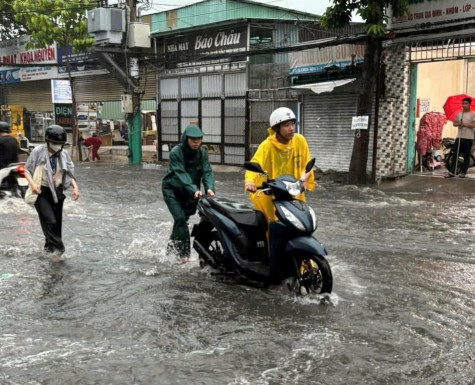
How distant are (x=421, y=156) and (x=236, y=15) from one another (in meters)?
10.6

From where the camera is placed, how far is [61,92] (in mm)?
21812

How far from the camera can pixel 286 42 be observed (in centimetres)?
1703

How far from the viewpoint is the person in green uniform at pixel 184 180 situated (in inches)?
236

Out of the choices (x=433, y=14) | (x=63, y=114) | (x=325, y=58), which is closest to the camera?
(x=433, y=14)

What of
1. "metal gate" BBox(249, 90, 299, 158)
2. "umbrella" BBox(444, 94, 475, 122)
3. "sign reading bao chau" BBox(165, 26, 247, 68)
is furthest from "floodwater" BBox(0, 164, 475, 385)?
"sign reading bao chau" BBox(165, 26, 247, 68)

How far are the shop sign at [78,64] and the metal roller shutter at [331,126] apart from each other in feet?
34.5

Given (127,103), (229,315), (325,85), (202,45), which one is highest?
(202,45)

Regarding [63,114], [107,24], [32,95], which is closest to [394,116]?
[107,24]

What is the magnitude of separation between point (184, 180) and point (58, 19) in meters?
18.1

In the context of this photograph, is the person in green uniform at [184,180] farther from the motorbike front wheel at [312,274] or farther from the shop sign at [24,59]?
the shop sign at [24,59]

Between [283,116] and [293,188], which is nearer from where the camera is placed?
[293,188]

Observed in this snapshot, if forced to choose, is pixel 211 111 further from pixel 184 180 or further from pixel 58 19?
pixel 184 180

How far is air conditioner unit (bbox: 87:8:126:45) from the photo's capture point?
1875 cm

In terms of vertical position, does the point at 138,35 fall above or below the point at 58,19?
below
